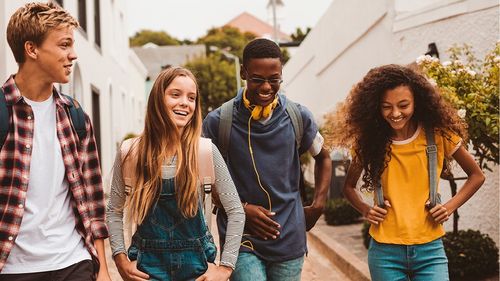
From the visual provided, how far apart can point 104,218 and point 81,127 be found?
1.36ft

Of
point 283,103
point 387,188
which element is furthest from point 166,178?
point 387,188

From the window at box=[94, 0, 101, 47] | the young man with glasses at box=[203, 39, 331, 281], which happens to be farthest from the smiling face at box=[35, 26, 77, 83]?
the window at box=[94, 0, 101, 47]

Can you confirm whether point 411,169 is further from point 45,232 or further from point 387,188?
point 45,232

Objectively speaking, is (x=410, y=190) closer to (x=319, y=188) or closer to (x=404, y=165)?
(x=404, y=165)

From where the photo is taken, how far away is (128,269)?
2725mm

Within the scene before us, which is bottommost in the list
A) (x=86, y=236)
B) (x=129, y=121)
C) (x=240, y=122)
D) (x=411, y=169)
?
(x=129, y=121)

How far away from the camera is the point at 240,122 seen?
3342 millimetres

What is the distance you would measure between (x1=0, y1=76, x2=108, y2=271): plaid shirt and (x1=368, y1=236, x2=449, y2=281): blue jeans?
1377 millimetres

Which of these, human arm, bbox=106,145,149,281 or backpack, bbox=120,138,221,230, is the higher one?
backpack, bbox=120,138,221,230

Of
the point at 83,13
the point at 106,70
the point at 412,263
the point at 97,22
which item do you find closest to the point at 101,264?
the point at 412,263

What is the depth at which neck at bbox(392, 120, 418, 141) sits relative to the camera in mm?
3395

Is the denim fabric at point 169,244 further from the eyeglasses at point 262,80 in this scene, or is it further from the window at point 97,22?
the window at point 97,22

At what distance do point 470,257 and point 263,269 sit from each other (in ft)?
11.2

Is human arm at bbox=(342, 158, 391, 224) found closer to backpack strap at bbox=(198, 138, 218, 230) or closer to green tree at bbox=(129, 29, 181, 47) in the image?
backpack strap at bbox=(198, 138, 218, 230)
